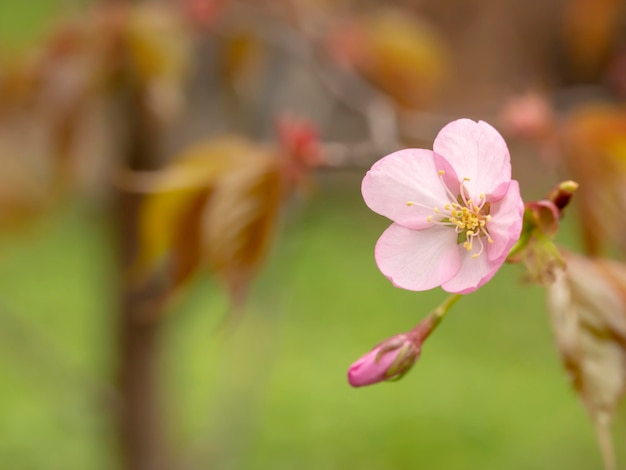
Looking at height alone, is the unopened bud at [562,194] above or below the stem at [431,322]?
above

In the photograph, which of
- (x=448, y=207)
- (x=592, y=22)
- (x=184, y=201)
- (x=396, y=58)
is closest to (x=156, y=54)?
(x=184, y=201)

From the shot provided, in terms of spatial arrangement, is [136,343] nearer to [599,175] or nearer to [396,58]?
[396,58]

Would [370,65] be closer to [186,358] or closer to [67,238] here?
[186,358]

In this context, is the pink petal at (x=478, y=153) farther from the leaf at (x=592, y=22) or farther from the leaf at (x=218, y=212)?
the leaf at (x=592, y=22)

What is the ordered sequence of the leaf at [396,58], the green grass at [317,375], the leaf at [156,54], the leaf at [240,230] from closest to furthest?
the leaf at [240,230] → the leaf at [156,54] → the leaf at [396,58] → the green grass at [317,375]

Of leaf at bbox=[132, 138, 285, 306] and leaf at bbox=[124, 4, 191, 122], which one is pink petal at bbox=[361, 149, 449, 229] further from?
leaf at bbox=[124, 4, 191, 122]

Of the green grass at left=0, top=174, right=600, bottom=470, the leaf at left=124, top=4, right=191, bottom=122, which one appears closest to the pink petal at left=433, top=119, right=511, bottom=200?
the leaf at left=124, top=4, right=191, bottom=122

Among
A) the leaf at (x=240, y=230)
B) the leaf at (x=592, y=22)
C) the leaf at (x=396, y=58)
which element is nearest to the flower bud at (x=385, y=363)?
the leaf at (x=240, y=230)
